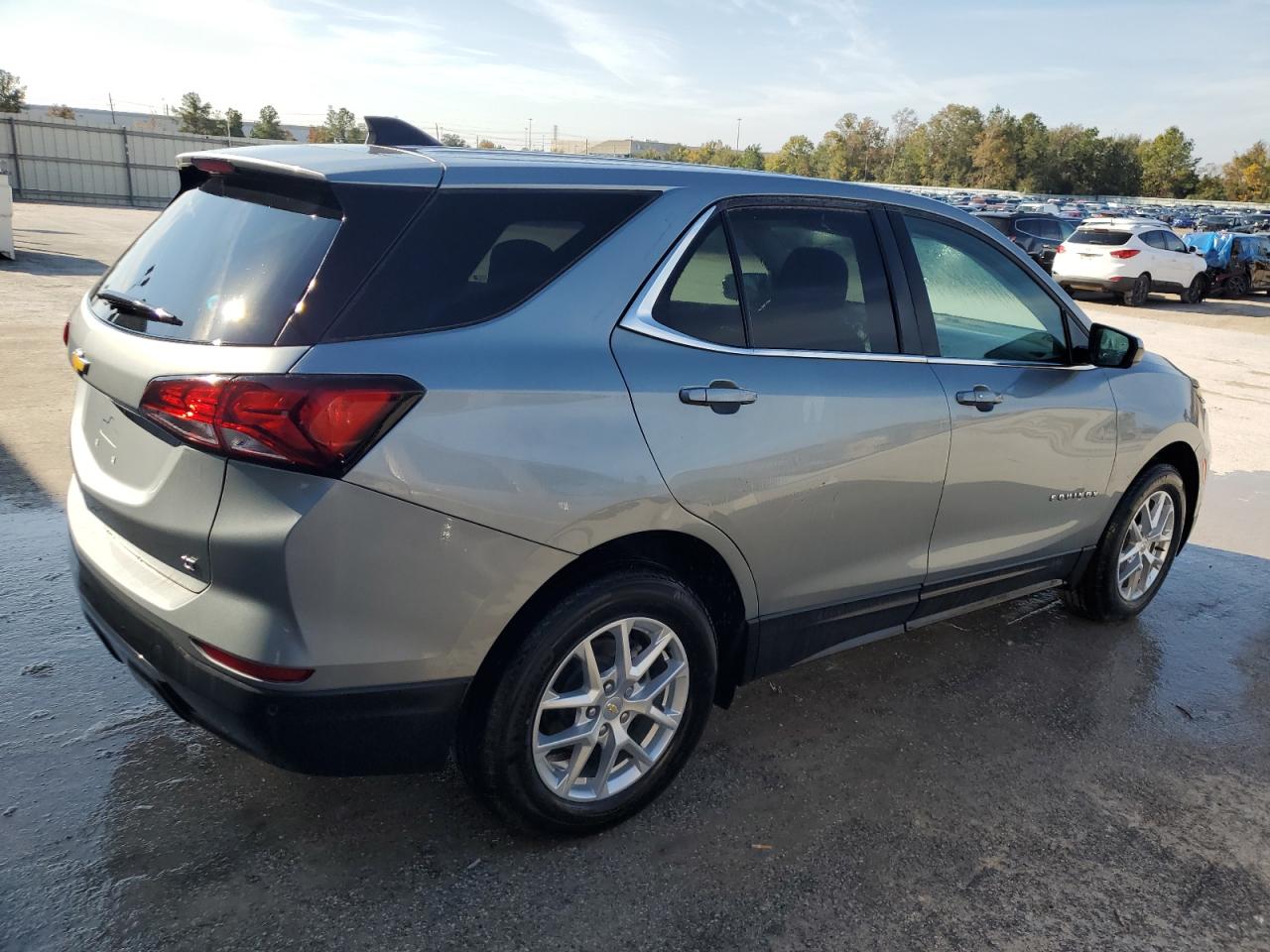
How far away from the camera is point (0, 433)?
6.30 metres

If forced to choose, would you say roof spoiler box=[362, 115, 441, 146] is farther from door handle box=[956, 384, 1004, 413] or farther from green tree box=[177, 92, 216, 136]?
green tree box=[177, 92, 216, 136]

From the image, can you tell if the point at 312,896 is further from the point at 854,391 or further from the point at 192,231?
the point at 854,391

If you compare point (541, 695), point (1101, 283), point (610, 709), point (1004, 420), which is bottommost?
point (1101, 283)

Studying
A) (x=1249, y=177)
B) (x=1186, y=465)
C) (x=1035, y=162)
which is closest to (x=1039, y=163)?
(x=1035, y=162)

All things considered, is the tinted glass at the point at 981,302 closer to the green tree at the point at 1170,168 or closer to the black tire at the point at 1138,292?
the black tire at the point at 1138,292

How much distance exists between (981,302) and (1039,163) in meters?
107

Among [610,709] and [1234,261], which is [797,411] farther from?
[1234,261]

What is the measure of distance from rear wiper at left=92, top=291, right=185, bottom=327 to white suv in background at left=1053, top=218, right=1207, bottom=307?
68.1ft

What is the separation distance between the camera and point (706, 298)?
112 inches

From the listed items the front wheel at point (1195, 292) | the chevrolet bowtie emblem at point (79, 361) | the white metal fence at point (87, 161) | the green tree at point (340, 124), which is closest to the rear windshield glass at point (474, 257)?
the chevrolet bowtie emblem at point (79, 361)

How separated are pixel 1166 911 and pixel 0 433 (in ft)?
21.9

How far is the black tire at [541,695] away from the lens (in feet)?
8.20

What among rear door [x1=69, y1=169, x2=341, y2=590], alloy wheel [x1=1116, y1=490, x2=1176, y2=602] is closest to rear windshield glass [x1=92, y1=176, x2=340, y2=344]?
rear door [x1=69, y1=169, x2=341, y2=590]

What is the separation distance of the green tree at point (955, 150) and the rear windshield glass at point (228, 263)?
107296mm
